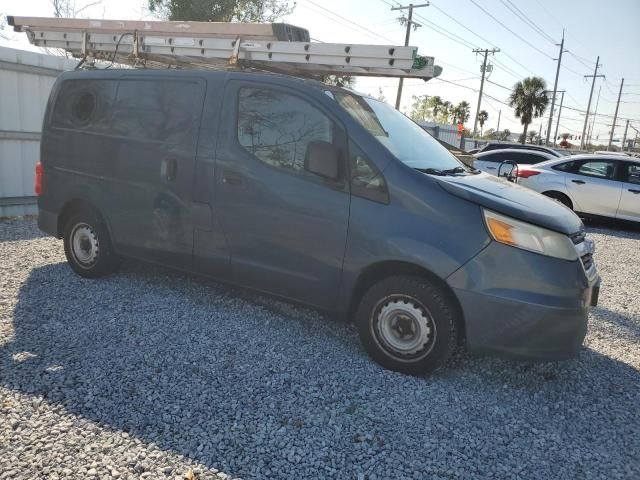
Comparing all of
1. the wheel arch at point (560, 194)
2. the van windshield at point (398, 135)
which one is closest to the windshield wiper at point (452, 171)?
the van windshield at point (398, 135)

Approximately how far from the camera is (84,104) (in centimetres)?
447

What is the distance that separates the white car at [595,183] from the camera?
32.1 ft

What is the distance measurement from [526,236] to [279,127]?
1.85 metres

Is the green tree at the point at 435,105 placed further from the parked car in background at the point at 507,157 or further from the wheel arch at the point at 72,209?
the wheel arch at the point at 72,209

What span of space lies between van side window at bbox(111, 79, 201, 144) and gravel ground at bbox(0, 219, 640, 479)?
1.46 m

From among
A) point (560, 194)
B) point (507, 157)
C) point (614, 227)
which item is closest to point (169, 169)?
point (560, 194)

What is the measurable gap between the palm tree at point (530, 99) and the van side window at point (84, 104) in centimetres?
4807

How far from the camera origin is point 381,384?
3.10m

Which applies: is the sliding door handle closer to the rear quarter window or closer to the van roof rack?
the van roof rack

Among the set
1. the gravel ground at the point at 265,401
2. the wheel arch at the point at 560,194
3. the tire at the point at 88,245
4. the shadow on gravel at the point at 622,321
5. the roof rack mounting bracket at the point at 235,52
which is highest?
the roof rack mounting bracket at the point at 235,52

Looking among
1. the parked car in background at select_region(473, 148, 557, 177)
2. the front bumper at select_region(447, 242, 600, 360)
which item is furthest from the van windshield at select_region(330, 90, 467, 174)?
the parked car in background at select_region(473, 148, 557, 177)

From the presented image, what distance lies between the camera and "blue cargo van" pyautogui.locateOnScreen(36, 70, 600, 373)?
290 centimetres

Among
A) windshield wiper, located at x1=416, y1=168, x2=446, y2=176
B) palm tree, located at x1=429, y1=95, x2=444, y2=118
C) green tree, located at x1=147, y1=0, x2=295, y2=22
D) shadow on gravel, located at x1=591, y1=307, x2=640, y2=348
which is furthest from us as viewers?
palm tree, located at x1=429, y1=95, x2=444, y2=118

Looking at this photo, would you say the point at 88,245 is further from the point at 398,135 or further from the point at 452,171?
the point at 452,171
